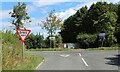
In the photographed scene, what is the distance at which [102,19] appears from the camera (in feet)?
215

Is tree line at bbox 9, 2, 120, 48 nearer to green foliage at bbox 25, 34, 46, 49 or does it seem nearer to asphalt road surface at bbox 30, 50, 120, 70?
green foliage at bbox 25, 34, 46, 49

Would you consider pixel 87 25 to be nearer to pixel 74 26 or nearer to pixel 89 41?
pixel 74 26

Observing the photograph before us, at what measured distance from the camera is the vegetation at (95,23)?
63250mm

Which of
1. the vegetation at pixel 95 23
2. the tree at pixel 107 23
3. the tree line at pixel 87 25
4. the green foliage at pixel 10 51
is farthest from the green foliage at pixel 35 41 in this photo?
the green foliage at pixel 10 51

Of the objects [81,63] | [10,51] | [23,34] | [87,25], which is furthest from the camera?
[87,25]

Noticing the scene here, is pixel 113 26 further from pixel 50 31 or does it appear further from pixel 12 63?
pixel 12 63

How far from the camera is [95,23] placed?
227ft

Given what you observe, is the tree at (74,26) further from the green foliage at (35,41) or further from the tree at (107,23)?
the green foliage at (35,41)

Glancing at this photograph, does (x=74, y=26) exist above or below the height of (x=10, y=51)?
above

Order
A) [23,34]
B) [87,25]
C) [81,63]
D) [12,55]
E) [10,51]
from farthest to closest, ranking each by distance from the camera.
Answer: [87,25] → [81,63] → [12,55] → [10,51] → [23,34]

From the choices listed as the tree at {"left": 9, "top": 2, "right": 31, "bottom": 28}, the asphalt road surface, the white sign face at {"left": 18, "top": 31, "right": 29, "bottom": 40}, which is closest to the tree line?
the tree at {"left": 9, "top": 2, "right": 31, "bottom": 28}

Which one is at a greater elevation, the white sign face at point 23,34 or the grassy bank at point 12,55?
the white sign face at point 23,34

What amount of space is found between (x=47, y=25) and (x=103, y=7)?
12784 millimetres

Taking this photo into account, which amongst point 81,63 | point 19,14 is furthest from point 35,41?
point 81,63
